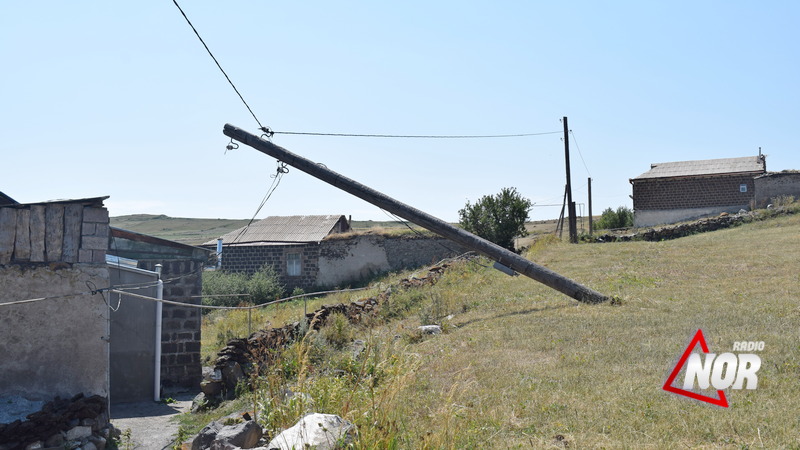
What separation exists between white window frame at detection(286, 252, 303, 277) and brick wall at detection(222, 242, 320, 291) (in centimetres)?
9

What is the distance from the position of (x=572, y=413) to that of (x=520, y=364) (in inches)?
81.0

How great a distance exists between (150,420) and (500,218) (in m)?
19.0

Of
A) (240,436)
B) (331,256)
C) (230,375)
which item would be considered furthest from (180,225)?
(240,436)

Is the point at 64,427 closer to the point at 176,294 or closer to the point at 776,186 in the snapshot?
the point at 176,294

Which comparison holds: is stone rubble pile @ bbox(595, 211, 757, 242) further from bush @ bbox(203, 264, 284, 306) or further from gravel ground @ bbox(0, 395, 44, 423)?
gravel ground @ bbox(0, 395, 44, 423)

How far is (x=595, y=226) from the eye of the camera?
3725cm

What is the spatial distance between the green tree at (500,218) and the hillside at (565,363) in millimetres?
9899

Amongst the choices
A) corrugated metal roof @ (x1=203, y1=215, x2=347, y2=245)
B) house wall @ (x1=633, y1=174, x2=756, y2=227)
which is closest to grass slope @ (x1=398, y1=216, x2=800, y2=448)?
corrugated metal roof @ (x1=203, y1=215, x2=347, y2=245)

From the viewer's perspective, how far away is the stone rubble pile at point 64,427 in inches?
293

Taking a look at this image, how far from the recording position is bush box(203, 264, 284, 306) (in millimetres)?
25500

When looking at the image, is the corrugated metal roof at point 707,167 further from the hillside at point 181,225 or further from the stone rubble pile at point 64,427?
the hillside at point 181,225

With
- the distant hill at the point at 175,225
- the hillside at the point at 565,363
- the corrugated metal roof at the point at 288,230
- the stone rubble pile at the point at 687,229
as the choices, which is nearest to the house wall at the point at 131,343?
the hillside at the point at 565,363

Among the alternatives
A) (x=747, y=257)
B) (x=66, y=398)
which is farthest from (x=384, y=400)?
(x=747, y=257)

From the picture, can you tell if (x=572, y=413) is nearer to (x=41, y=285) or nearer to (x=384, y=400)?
(x=384, y=400)
